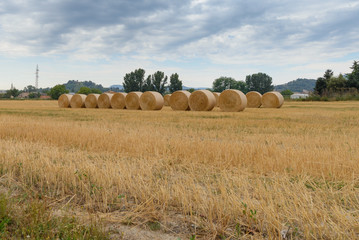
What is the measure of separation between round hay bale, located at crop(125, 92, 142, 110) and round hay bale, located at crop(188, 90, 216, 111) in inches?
146

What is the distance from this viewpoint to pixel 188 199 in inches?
141

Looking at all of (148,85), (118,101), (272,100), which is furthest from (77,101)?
(148,85)

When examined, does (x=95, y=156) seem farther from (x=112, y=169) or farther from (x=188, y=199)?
(x=188, y=199)

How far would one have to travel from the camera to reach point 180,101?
2044 cm

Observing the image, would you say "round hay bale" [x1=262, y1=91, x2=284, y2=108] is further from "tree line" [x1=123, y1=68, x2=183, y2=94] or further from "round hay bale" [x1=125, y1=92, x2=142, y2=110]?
"tree line" [x1=123, y1=68, x2=183, y2=94]

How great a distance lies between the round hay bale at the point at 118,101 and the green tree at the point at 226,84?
89305 mm

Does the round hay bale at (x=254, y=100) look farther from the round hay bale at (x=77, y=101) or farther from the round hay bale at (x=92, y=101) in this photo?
the round hay bale at (x=77, y=101)

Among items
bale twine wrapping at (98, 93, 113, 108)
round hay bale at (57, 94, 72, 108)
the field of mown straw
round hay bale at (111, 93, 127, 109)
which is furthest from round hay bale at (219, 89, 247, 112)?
round hay bale at (57, 94, 72, 108)

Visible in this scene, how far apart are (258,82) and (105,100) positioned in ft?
294

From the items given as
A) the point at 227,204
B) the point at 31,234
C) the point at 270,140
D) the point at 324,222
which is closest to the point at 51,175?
the point at 31,234

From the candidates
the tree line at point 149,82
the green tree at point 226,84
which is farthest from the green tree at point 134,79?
the green tree at point 226,84

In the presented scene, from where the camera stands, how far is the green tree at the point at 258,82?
350 feet

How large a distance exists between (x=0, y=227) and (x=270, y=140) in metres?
5.91

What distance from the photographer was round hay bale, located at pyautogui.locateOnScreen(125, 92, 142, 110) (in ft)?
70.2
